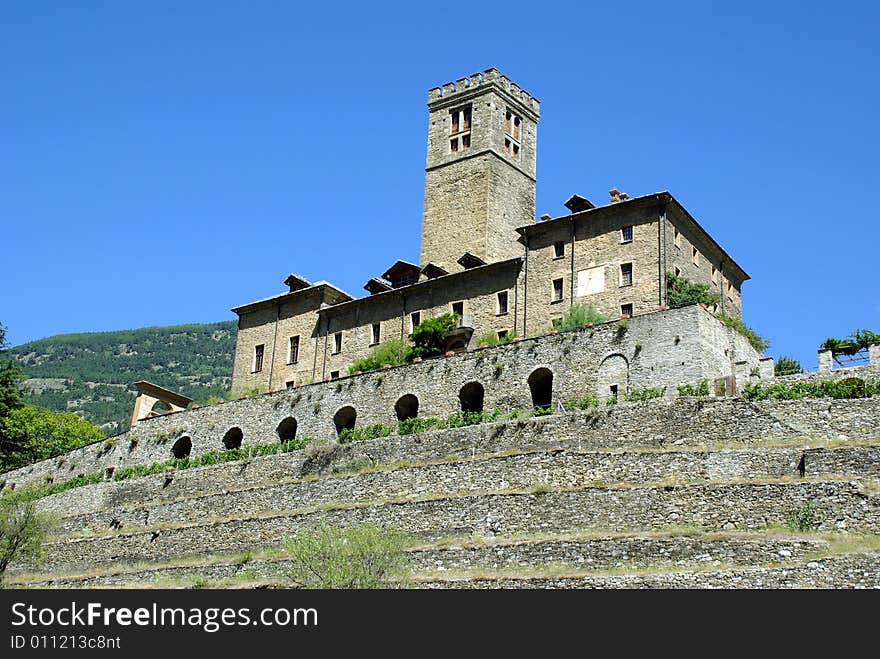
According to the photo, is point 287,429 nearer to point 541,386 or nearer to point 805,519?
point 541,386

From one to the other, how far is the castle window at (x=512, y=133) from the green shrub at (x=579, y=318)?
16711 mm

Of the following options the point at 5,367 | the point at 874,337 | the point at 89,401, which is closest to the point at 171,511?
the point at 5,367

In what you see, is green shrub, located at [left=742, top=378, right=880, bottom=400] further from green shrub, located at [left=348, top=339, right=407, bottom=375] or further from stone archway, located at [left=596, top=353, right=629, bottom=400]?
green shrub, located at [left=348, top=339, right=407, bottom=375]

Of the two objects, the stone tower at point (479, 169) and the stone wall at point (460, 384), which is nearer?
the stone wall at point (460, 384)

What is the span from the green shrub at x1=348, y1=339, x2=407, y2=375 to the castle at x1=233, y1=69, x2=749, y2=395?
85.0 inches

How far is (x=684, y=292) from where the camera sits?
163 ft

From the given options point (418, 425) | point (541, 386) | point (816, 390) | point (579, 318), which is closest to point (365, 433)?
point (418, 425)

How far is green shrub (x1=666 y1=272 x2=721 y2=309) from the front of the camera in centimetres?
4925

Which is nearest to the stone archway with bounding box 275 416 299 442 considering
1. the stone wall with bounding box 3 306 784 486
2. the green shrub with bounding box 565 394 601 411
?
the stone wall with bounding box 3 306 784 486

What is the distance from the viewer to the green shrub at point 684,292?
49.2 m

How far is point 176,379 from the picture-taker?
19950 centimetres

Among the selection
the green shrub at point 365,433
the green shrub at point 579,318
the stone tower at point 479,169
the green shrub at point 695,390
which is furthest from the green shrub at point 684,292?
the green shrub at point 365,433

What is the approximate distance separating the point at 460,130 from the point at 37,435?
37543mm

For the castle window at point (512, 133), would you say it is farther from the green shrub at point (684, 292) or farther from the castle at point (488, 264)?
the green shrub at point (684, 292)
